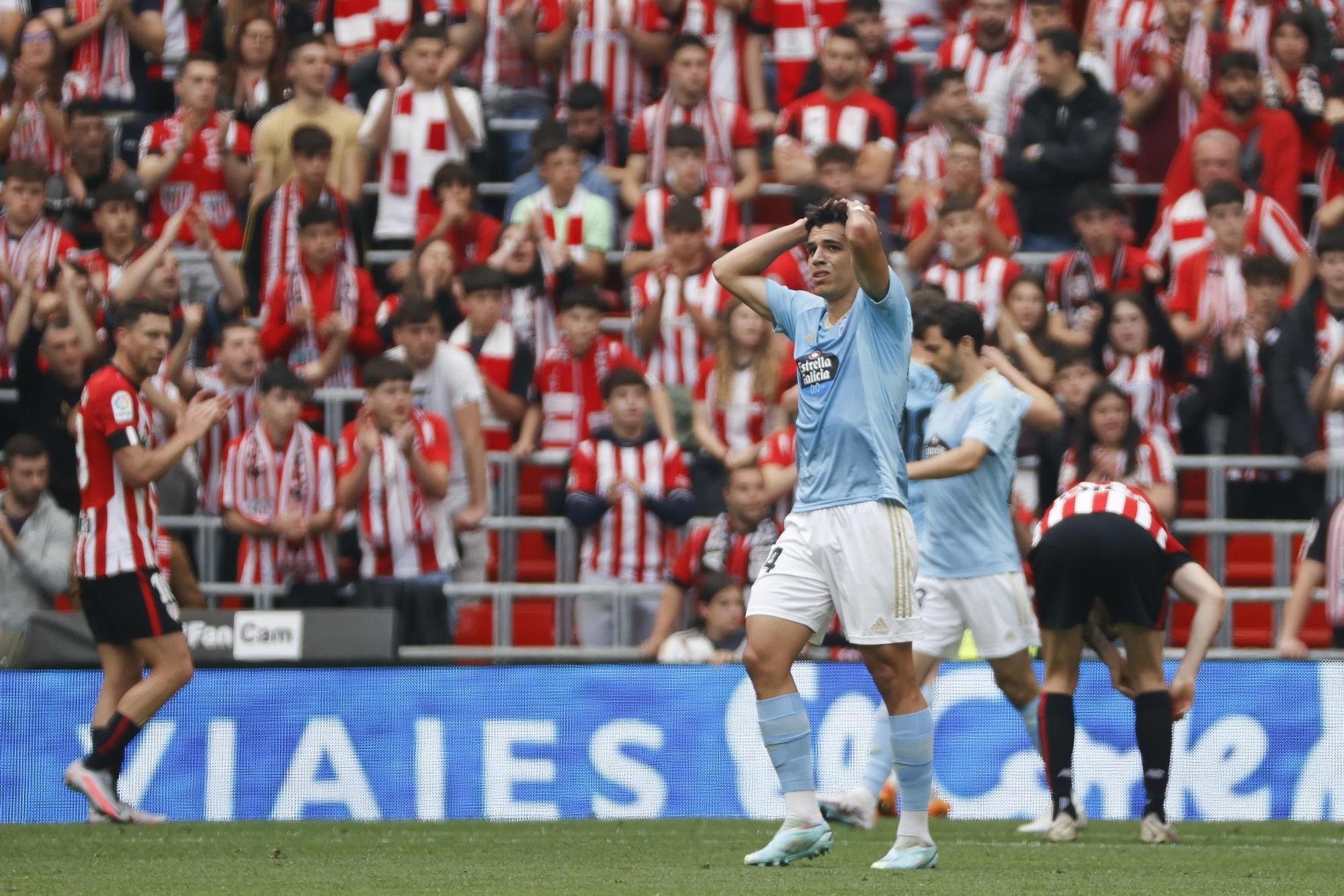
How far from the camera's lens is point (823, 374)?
7.04 m

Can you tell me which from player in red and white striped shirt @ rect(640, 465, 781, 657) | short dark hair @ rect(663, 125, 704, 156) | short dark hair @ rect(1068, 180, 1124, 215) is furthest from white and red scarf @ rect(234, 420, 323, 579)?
short dark hair @ rect(1068, 180, 1124, 215)

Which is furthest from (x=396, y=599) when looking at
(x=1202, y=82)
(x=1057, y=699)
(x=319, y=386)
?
(x=1202, y=82)

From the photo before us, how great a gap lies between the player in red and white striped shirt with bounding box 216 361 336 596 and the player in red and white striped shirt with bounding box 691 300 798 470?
2.26m

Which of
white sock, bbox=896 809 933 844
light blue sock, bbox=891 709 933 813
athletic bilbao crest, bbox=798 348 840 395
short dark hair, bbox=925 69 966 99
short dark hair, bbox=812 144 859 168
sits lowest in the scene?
white sock, bbox=896 809 933 844

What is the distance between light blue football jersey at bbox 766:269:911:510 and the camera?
6.98 meters

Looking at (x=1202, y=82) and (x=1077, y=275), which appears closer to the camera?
(x=1077, y=275)

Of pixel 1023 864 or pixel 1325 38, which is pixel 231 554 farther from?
pixel 1325 38

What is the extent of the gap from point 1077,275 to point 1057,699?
17.4 ft

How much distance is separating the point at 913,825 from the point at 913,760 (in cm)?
22

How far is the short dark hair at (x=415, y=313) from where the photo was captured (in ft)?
39.1

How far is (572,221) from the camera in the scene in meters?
13.5

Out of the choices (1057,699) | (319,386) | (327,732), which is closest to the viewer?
(1057,699)

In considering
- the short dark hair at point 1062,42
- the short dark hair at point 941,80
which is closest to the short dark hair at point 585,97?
the short dark hair at point 941,80

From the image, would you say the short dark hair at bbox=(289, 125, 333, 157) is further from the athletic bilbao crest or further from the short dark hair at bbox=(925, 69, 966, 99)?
the athletic bilbao crest
